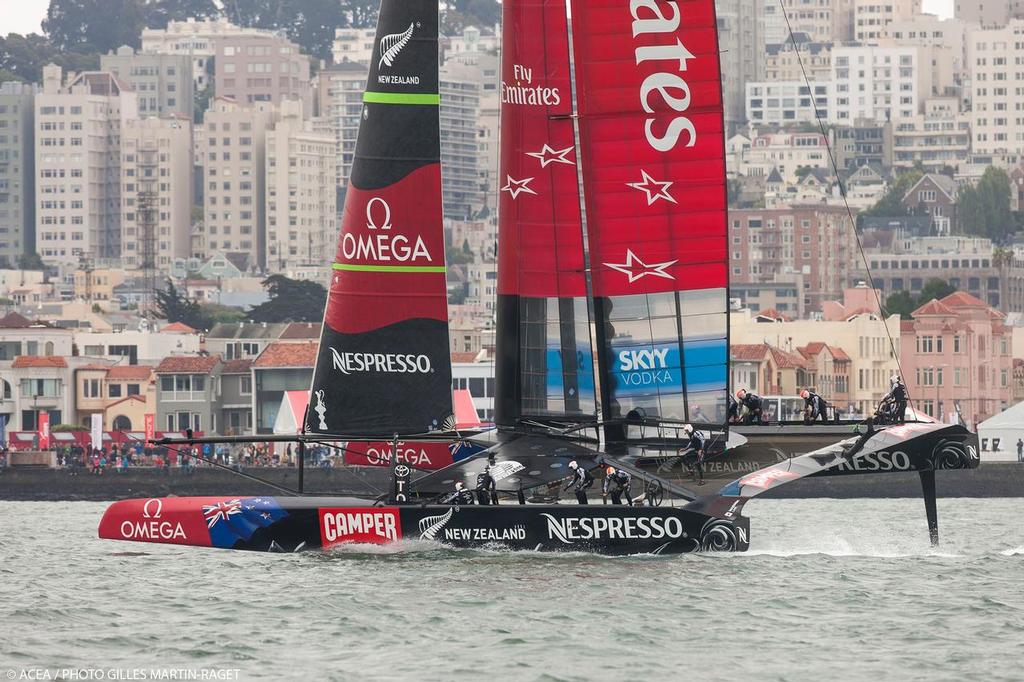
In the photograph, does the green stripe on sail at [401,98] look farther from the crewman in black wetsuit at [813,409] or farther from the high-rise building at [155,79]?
the high-rise building at [155,79]

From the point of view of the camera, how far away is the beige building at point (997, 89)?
184 metres

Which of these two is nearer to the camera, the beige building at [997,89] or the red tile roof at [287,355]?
the red tile roof at [287,355]

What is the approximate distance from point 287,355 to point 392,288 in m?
48.3

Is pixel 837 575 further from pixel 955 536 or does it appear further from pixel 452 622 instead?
pixel 955 536

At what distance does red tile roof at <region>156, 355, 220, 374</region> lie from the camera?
7188 cm

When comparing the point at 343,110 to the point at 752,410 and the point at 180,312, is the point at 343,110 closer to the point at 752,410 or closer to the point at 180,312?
the point at 180,312

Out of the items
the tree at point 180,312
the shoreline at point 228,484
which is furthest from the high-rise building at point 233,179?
the shoreline at point 228,484

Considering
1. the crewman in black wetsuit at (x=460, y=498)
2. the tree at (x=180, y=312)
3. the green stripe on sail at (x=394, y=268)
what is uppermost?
the tree at (x=180, y=312)

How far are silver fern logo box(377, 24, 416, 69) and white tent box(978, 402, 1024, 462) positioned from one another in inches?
1798

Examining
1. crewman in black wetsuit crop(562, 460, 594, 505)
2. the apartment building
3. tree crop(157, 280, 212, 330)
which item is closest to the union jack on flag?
crewman in black wetsuit crop(562, 460, 594, 505)

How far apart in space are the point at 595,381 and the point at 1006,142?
548ft

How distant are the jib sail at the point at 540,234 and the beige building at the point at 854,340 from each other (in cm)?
5618

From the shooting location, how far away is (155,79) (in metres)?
191

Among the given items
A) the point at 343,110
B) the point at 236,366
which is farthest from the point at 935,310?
the point at 343,110
